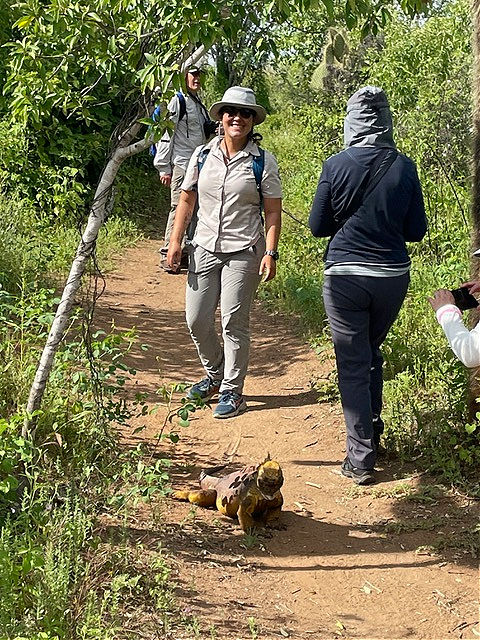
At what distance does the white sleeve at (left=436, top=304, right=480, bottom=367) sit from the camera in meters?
3.30

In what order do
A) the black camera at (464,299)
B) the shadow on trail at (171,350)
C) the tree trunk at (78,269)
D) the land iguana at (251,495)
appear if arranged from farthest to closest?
the shadow on trail at (171,350) → the land iguana at (251,495) → the tree trunk at (78,269) → the black camera at (464,299)

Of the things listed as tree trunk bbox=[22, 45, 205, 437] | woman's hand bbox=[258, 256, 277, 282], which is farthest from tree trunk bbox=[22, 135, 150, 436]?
woman's hand bbox=[258, 256, 277, 282]

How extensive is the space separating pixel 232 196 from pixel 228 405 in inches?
54.1

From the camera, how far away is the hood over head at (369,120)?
4.54m

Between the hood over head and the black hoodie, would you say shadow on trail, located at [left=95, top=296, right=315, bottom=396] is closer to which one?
the black hoodie

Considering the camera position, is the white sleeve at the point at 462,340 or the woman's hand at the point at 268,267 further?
the woman's hand at the point at 268,267

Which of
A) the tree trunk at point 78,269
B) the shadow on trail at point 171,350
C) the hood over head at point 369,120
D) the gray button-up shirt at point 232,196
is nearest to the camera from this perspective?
the tree trunk at point 78,269

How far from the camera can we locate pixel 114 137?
4254mm


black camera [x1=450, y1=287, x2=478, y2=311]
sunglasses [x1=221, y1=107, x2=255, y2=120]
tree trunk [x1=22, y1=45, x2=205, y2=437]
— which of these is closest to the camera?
black camera [x1=450, y1=287, x2=478, y2=311]

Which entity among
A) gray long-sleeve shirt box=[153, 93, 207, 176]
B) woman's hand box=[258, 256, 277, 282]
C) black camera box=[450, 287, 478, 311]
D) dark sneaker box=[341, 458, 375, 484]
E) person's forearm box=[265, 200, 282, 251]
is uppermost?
gray long-sleeve shirt box=[153, 93, 207, 176]

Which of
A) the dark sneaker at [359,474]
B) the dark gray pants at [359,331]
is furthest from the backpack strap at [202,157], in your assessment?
the dark sneaker at [359,474]

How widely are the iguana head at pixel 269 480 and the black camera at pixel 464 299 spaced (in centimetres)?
124

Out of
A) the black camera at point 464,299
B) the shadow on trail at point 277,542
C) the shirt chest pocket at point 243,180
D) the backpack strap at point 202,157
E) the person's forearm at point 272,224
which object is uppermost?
the backpack strap at point 202,157

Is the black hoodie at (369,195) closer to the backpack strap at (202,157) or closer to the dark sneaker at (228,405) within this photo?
the backpack strap at (202,157)
